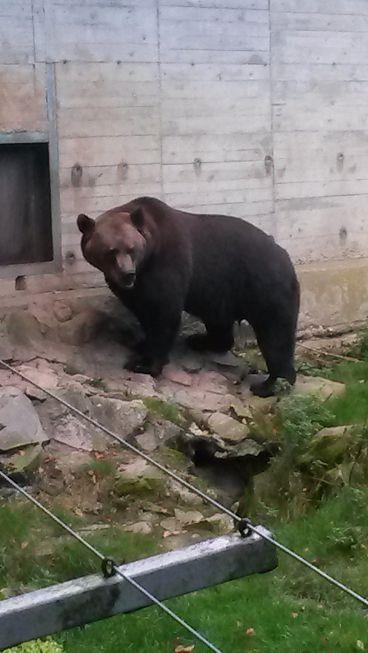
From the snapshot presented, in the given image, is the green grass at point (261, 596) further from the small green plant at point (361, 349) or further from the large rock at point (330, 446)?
the small green plant at point (361, 349)

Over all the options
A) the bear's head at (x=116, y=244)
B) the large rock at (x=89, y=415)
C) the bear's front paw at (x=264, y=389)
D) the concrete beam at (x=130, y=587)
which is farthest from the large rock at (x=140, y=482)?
the concrete beam at (x=130, y=587)

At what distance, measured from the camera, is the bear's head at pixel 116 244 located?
785 centimetres

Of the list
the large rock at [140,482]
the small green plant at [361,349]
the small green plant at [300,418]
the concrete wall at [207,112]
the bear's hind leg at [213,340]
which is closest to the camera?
the large rock at [140,482]

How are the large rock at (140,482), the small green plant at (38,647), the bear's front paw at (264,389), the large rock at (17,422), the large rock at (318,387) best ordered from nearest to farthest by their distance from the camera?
the small green plant at (38,647) → the large rock at (140,482) → the large rock at (17,422) → the large rock at (318,387) → the bear's front paw at (264,389)

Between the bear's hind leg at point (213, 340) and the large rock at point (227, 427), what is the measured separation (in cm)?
118

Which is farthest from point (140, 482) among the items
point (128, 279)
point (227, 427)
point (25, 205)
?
point (25, 205)

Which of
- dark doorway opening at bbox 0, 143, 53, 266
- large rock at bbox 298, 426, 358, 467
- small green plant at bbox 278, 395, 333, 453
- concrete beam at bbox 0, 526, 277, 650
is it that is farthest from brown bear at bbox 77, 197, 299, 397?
concrete beam at bbox 0, 526, 277, 650

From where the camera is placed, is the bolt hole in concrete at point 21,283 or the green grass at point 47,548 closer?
the green grass at point 47,548

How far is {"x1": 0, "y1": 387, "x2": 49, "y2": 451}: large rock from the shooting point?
22.1ft

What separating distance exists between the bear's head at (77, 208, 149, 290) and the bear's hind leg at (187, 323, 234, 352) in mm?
1152

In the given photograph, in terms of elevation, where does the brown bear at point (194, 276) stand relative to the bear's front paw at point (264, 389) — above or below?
above

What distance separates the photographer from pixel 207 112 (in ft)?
29.9

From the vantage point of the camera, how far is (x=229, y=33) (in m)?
9.16

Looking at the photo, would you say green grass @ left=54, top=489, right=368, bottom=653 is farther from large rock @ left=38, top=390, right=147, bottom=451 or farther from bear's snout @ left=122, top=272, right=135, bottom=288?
bear's snout @ left=122, top=272, right=135, bottom=288
